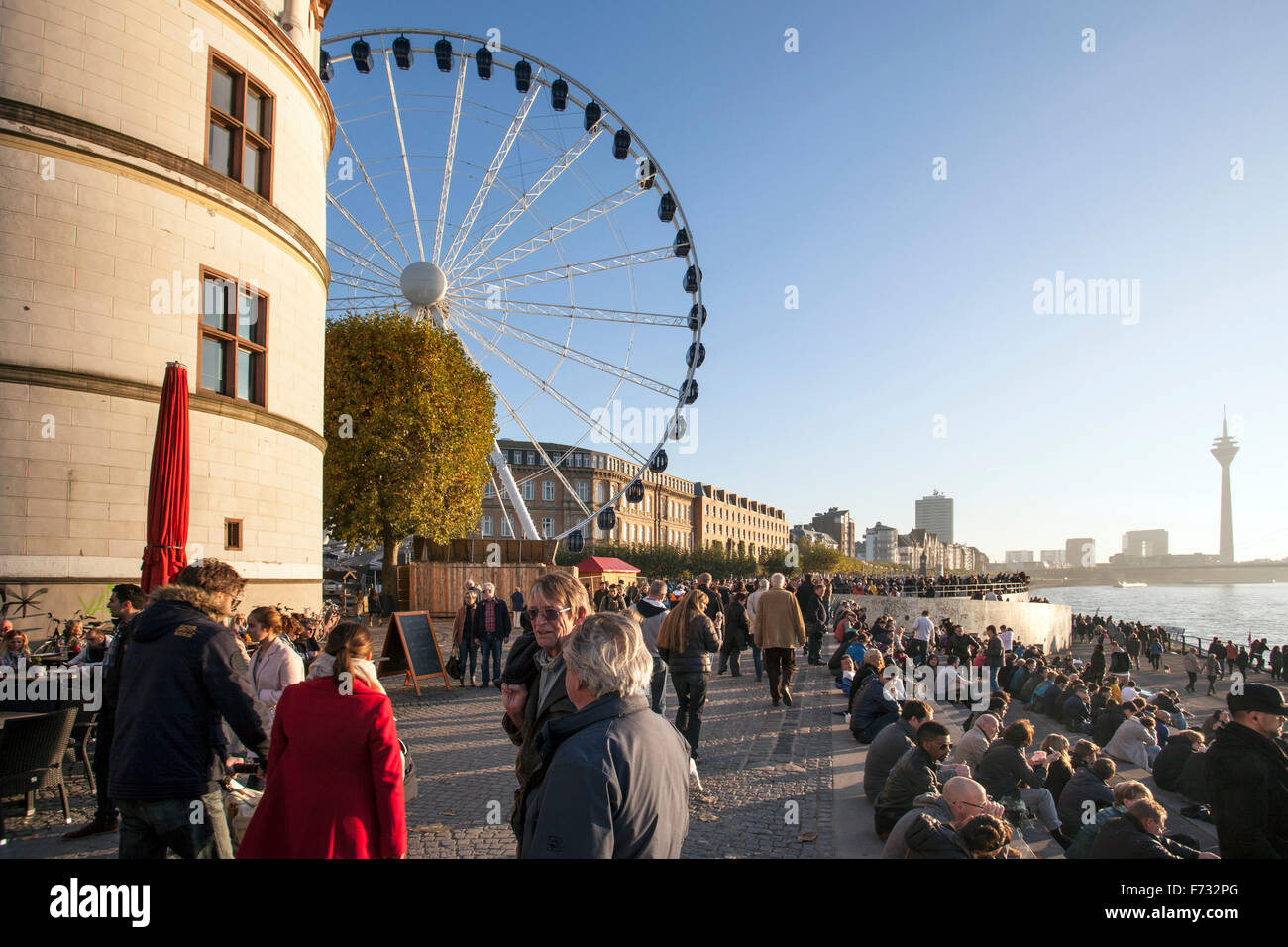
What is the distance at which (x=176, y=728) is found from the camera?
3.54 m

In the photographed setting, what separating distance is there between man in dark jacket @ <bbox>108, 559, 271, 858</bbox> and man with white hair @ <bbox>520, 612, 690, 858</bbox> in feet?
6.39

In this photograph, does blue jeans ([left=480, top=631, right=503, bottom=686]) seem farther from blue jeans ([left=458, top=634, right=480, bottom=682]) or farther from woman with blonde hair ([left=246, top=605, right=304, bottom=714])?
woman with blonde hair ([left=246, top=605, right=304, bottom=714])

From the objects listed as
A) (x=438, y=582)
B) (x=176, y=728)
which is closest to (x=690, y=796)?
(x=176, y=728)

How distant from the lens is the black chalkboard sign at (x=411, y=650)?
1223 centimetres

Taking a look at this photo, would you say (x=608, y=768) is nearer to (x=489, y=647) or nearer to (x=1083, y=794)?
(x=1083, y=794)

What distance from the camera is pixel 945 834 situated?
14.4ft

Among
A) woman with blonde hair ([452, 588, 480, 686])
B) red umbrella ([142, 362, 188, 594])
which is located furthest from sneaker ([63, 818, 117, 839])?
woman with blonde hair ([452, 588, 480, 686])

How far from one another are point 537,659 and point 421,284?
25918mm

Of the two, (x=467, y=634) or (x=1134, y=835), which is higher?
(x=467, y=634)

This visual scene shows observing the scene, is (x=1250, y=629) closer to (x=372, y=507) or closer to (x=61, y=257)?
(x=372, y=507)

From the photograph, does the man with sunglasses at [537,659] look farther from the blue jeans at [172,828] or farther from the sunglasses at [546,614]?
the blue jeans at [172,828]

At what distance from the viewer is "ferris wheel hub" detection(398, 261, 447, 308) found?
2723 centimetres
